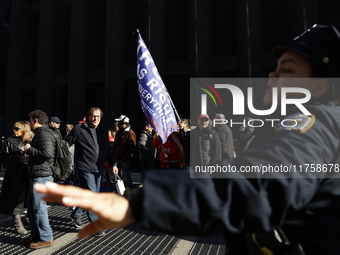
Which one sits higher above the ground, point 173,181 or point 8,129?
point 8,129

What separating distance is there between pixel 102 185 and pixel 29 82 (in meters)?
14.4

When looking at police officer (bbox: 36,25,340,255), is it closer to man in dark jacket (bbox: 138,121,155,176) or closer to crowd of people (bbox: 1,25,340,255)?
crowd of people (bbox: 1,25,340,255)

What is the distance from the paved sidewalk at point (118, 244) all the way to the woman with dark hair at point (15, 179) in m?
0.38

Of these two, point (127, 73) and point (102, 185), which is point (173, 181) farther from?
point (127, 73)

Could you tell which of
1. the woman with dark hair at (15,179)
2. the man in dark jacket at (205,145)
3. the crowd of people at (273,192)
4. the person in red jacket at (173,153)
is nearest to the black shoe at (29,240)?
the woman with dark hair at (15,179)

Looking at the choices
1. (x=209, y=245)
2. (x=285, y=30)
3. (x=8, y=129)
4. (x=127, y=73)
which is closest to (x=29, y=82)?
(x=8, y=129)

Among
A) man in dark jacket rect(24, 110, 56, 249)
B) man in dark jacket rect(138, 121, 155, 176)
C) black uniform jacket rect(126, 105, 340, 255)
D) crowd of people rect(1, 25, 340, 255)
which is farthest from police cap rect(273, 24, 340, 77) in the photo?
man in dark jacket rect(138, 121, 155, 176)

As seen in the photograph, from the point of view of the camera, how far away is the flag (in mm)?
5602

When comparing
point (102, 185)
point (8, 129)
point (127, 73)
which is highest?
point (127, 73)

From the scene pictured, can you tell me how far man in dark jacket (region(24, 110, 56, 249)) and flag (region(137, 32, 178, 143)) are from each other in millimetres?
1873


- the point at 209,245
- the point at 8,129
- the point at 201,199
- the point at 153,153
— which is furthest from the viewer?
the point at 8,129

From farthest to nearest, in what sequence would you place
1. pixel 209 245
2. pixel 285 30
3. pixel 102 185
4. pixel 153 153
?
1. pixel 285 30
2. pixel 153 153
3. pixel 102 185
4. pixel 209 245

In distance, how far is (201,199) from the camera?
782 mm

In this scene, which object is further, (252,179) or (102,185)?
(102,185)
